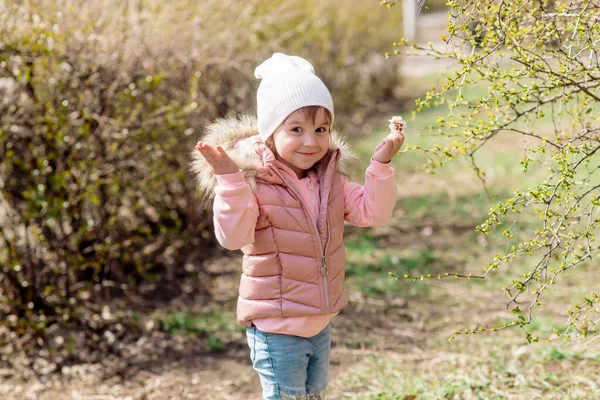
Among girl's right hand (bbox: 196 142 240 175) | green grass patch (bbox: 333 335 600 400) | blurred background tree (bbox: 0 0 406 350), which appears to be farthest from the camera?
blurred background tree (bbox: 0 0 406 350)

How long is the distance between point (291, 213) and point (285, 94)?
41 cm

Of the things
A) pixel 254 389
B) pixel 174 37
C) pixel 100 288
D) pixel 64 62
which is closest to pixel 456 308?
pixel 254 389

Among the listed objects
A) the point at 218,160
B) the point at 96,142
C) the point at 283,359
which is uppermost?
the point at 96,142

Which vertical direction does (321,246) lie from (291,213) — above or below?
below

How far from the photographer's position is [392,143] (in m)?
2.44

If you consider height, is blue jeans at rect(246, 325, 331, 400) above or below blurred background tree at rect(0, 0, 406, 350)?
below

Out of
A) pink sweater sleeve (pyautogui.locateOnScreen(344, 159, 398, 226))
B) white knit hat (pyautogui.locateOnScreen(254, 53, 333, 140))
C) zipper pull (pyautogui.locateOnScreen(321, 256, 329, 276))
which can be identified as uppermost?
white knit hat (pyautogui.locateOnScreen(254, 53, 333, 140))

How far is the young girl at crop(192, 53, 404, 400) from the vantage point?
241 cm

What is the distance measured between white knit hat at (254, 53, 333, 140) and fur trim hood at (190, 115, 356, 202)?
7 cm

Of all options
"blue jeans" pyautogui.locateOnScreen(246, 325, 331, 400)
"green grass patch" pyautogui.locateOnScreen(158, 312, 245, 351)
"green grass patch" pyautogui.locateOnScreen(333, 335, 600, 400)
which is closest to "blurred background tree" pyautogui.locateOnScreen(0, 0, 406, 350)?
"green grass patch" pyautogui.locateOnScreen(158, 312, 245, 351)

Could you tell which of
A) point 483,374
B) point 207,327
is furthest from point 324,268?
point 207,327

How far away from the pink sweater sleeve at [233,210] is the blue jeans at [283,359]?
15.6 inches

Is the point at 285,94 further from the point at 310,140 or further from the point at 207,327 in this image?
the point at 207,327

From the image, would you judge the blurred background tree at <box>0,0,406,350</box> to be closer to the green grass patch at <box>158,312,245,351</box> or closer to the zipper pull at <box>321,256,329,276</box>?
the green grass patch at <box>158,312,245,351</box>
